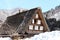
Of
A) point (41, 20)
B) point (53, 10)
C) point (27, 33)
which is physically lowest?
point (27, 33)

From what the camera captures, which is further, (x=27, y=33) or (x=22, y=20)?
(x=22, y=20)

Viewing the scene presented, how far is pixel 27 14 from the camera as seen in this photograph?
1869cm

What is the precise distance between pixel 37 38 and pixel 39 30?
1293 cm

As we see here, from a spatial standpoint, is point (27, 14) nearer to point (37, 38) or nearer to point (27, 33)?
point (27, 33)

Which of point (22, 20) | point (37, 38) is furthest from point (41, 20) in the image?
point (37, 38)

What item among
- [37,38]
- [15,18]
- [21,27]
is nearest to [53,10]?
[15,18]

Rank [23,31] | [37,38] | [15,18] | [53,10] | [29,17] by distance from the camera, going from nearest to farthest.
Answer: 1. [37,38]
2. [23,31]
3. [29,17]
4. [15,18]
5. [53,10]

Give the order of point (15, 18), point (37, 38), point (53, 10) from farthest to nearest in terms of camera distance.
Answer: point (53, 10)
point (15, 18)
point (37, 38)

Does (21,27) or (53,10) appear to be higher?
(53,10)

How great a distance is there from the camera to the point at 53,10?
143 ft

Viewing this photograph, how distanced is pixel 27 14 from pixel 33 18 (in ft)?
3.67

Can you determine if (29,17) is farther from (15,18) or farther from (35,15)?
(15,18)

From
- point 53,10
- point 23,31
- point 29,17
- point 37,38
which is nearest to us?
point 37,38

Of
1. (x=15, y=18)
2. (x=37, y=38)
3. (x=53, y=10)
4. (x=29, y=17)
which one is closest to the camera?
(x=37, y=38)
